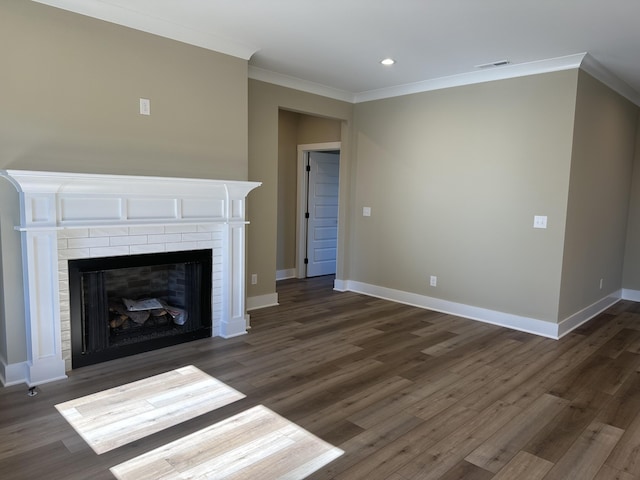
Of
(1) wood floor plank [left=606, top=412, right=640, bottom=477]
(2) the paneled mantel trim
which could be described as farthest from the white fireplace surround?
(1) wood floor plank [left=606, top=412, right=640, bottom=477]

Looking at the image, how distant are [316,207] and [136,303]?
147 inches

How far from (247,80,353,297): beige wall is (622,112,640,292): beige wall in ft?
14.3

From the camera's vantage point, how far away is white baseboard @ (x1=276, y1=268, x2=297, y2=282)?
675 centimetres

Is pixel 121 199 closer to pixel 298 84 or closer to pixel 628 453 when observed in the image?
pixel 298 84

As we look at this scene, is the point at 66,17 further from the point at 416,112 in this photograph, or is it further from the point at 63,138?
the point at 416,112

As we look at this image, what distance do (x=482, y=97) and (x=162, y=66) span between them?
10.6ft

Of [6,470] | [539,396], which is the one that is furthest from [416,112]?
[6,470]

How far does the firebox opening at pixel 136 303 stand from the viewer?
10.5ft

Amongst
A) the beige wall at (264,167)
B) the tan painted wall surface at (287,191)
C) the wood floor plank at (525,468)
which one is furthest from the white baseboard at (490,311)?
the wood floor plank at (525,468)

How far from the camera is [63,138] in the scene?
304cm

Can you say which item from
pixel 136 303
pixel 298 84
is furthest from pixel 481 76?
pixel 136 303

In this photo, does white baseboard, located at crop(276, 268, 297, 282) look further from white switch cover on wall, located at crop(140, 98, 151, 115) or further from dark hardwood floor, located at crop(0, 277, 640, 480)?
white switch cover on wall, located at crop(140, 98, 151, 115)

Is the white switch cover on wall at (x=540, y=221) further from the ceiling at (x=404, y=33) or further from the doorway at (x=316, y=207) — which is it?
the doorway at (x=316, y=207)

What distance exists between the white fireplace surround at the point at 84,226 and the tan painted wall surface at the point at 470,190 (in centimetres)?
224
